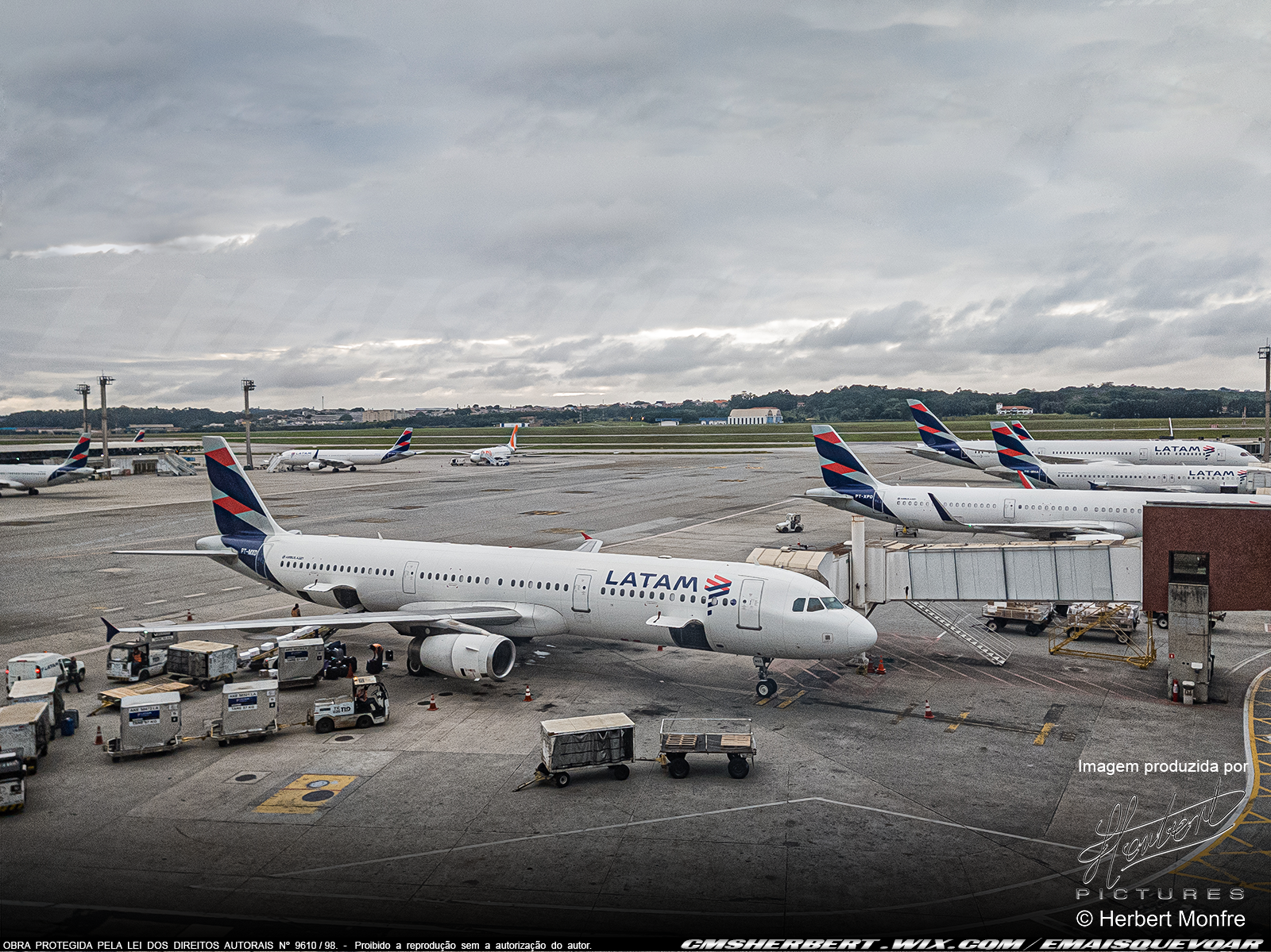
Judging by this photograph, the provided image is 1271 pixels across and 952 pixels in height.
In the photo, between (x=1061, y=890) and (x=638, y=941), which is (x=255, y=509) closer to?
(x=638, y=941)

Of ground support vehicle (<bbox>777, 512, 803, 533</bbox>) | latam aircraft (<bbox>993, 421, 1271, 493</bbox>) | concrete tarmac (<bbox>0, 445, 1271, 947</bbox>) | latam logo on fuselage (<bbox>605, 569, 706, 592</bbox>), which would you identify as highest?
latam aircraft (<bbox>993, 421, 1271, 493</bbox>)

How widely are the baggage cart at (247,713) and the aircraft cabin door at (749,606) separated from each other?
1526 cm

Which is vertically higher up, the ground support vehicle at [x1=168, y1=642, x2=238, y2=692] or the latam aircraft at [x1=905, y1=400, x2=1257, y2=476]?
the latam aircraft at [x1=905, y1=400, x2=1257, y2=476]

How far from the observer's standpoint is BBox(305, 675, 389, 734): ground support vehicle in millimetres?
25969

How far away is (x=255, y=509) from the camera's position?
38.5m

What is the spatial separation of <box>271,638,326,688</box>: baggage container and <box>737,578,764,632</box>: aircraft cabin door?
51.4 feet

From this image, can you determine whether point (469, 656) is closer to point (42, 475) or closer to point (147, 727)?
point (147, 727)

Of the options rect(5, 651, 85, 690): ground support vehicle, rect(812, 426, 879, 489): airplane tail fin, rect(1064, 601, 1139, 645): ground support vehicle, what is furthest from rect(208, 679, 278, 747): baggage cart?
rect(812, 426, 879, 489): airplane tail fin

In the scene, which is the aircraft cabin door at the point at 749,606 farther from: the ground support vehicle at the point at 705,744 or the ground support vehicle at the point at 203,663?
the ground support vehicle at the point at 203,663

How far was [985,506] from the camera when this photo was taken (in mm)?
57719

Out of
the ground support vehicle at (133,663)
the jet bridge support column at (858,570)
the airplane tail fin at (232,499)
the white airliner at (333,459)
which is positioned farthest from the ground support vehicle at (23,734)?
the white airliner at (333,459)

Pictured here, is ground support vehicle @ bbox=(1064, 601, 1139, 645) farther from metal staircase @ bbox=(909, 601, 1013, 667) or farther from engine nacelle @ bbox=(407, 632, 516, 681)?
engine nacelle @ bbox=(407, 632, 516, 681)

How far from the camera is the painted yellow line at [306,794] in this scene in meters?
20.4

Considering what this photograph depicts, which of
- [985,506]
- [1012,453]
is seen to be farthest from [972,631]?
[1012,453]
